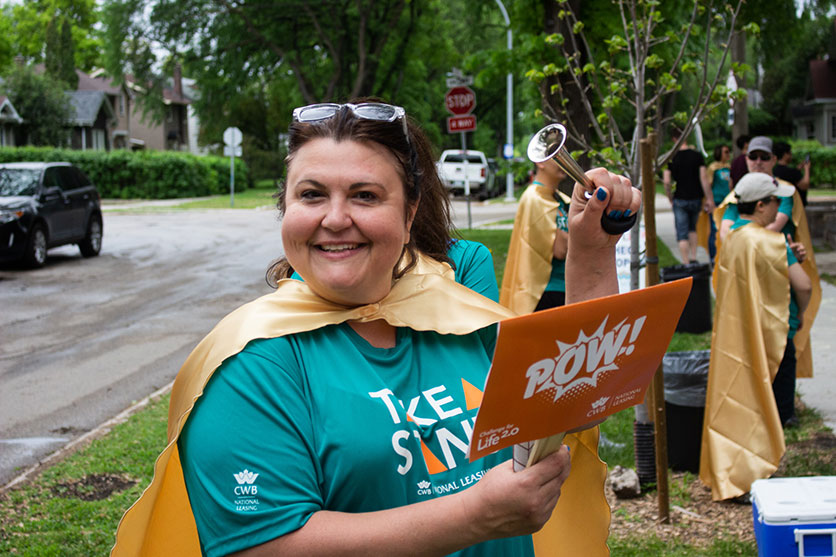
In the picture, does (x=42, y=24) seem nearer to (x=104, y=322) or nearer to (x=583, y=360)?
(x=104, y=322)

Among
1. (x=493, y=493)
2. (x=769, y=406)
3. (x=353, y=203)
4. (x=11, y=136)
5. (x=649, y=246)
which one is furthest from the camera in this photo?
(x=11, y=136)

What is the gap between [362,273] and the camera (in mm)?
1863

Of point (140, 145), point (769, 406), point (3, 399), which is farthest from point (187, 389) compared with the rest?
point (140, 145)

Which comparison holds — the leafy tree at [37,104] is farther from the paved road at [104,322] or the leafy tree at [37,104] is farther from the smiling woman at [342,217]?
the smiling woman at [342,217]

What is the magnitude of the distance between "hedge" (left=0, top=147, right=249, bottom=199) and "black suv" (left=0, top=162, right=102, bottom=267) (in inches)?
786

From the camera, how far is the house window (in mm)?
57688

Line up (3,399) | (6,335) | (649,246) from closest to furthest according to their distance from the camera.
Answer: (649,246) < (3,399) < (6,335)

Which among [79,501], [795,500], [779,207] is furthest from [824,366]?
[79,501]

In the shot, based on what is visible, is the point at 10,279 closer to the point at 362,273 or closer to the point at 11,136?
the point at 362,273

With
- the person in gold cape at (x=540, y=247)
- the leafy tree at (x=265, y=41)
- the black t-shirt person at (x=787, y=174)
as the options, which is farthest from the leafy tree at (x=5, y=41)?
the person in gold cape at (x=540, y=247)

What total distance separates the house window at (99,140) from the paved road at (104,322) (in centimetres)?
3938

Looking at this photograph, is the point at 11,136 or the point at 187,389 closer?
the point at 187,389

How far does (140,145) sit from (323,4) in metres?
47.3

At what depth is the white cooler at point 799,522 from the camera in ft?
10.6
